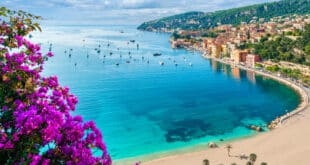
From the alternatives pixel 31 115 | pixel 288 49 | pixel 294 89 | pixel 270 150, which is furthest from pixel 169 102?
pixel 31 115

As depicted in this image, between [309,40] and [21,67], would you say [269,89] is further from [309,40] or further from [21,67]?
[21,67]

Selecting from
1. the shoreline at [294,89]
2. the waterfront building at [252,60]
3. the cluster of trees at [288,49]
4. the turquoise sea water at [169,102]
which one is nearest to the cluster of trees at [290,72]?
the shoreline at [294,89]

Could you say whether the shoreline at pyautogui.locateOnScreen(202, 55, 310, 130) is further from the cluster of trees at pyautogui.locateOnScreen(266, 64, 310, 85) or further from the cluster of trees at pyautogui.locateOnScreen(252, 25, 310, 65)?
the cluster of trees at pyautogui.locateOnScreen(252, 25, 310, 65)

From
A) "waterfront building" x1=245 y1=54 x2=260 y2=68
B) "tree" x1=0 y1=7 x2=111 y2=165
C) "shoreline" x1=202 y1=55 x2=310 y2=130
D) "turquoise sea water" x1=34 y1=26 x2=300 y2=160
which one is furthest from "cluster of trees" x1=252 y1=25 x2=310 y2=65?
"tree" x1=0 y1=7 x2=111 y2=165

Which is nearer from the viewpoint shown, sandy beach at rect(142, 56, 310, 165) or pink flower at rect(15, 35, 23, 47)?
Answer: pink flower at rect(15, 35, 23, 47)

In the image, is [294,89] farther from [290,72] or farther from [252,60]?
[252,60]

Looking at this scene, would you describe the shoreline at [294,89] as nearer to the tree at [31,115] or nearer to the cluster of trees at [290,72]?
the cluster of trees at [290,72]

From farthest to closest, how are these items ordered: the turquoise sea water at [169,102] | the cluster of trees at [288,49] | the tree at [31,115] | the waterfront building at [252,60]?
1. the waterfront building at [252,60]
2. the cluster of trees at [288,49]
3. the turquoise sea water at [169,102]
4. the tree at [31,115]
